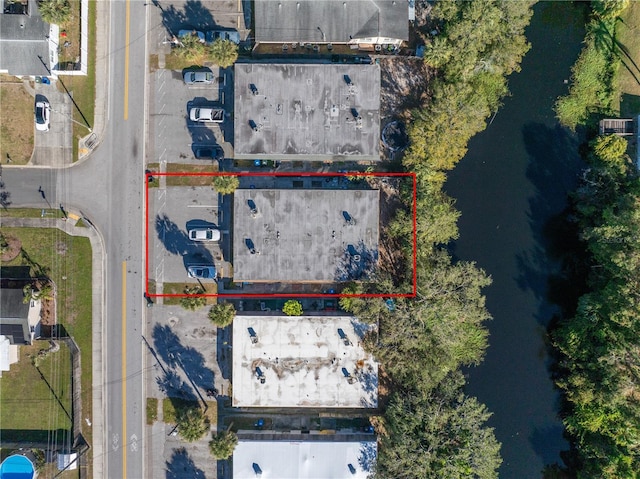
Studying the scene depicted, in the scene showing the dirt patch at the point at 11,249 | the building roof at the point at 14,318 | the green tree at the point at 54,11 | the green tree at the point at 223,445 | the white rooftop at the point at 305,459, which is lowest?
the white rooftop at the point at 305,459

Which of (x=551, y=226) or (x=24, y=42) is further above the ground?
(x=24, y=42)

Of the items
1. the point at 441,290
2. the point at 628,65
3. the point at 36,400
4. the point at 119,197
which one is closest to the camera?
the point at 441,290

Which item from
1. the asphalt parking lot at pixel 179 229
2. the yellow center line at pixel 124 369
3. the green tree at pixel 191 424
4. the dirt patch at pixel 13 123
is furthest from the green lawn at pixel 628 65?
the dirt patch at pixel 13 123

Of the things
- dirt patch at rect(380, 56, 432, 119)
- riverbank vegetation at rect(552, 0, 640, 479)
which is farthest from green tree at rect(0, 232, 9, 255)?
riverbank vegetation at rect(552, 0, 640, 479)

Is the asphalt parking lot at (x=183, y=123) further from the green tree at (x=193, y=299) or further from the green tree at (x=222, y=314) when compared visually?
the green tree at (x=222, y=314)

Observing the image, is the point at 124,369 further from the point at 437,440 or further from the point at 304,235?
the point at 437,440

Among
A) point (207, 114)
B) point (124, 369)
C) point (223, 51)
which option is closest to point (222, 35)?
point (223, 51)

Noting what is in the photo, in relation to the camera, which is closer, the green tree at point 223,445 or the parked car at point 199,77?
the green tree at point 223,445

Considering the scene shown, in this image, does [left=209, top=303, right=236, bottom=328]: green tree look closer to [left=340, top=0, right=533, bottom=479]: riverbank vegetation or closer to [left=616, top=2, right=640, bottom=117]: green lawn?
[left=340, top=0, right=533, bottom=479]: riverbank vegetation
